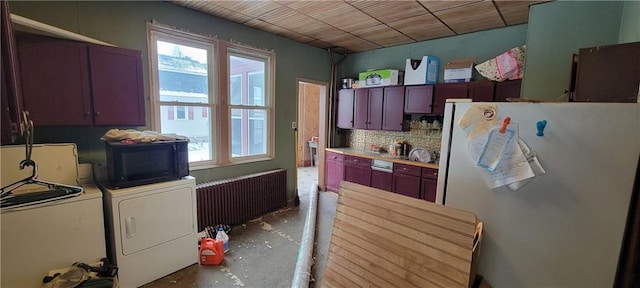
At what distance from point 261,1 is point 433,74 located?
8.73 ft

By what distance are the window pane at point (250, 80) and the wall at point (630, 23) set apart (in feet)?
12.4

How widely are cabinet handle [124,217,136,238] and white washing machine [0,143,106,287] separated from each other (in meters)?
0.15

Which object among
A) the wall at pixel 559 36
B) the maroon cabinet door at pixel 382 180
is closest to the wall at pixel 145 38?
the maroon cabinet door at pixel 382 180

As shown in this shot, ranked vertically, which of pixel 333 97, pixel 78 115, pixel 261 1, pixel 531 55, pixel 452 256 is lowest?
pixel 452 256

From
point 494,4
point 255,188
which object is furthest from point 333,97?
point 494,4

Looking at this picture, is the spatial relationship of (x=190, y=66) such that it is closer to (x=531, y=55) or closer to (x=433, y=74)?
(x=433, y=74)

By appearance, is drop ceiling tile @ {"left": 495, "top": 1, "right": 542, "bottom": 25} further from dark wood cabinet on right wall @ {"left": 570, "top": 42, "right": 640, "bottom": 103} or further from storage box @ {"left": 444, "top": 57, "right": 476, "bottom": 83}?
dark wood cabinet on right wall @ {"left": 570, "top": 42, "right": 640, "bottom": 103}

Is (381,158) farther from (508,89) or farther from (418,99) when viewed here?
A: (508,89)

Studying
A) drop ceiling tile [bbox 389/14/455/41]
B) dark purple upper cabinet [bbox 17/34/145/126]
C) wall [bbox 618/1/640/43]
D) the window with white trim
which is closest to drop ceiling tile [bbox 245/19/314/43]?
the window with white trim

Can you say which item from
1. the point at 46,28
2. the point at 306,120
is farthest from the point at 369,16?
the point at 306,120

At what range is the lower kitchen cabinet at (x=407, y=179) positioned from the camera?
3.76 meters

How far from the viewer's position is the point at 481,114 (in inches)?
49.1

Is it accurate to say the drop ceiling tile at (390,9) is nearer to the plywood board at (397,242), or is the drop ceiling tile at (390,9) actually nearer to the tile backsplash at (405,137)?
the tile backsplash at (405,137)

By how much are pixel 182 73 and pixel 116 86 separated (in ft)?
2.72
